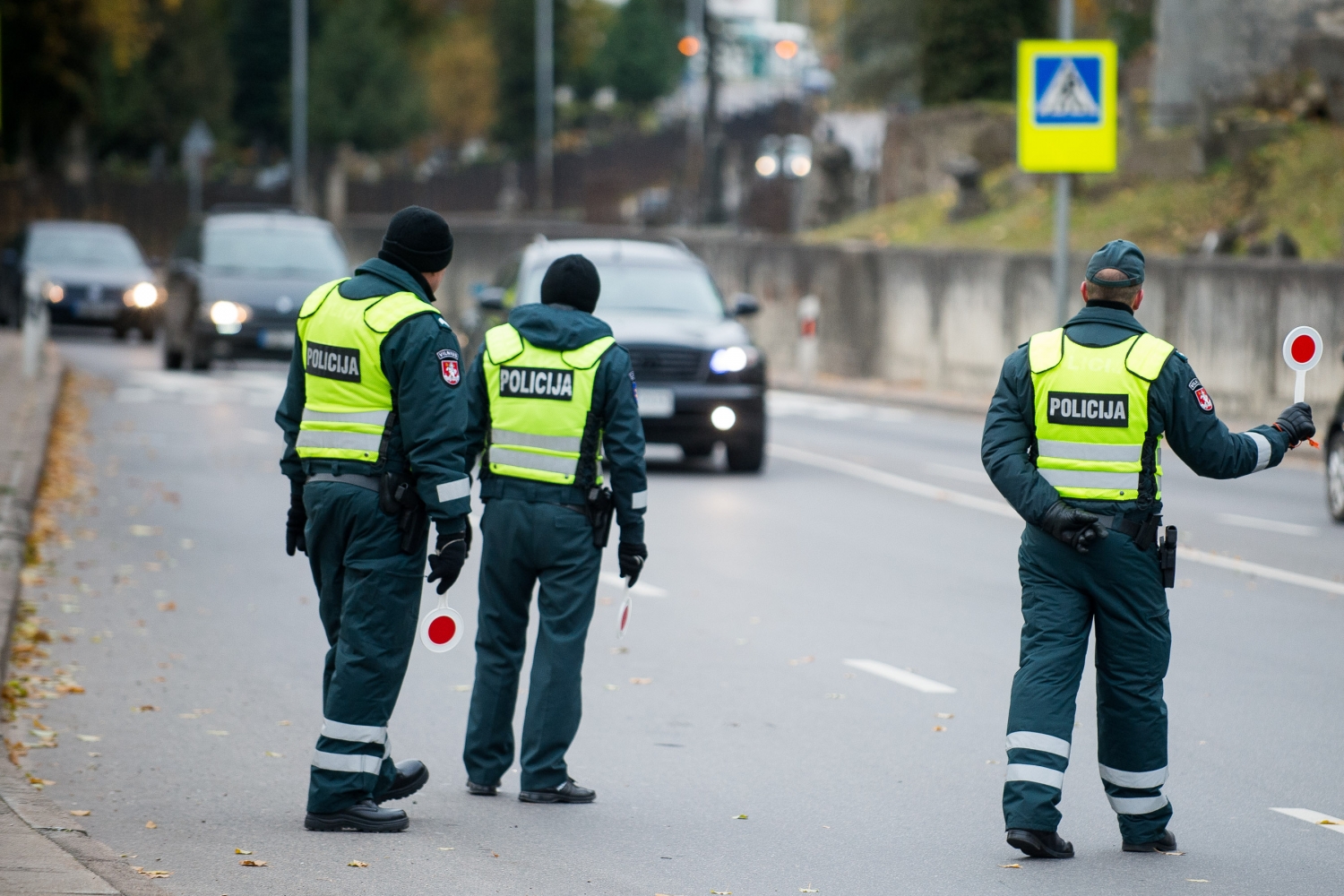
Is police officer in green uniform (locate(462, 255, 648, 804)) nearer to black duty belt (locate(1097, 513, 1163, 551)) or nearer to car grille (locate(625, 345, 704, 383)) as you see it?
black duty belt (locate(1097, 513, 1163, 551))

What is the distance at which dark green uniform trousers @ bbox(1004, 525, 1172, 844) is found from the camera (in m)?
6.14

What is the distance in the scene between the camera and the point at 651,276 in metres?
17.8

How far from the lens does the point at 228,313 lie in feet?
80.6

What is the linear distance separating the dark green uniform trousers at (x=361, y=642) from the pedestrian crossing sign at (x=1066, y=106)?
55.1 feet

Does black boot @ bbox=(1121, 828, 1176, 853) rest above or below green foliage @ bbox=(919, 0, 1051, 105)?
below

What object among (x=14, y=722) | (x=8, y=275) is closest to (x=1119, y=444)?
(x=14, y=722)

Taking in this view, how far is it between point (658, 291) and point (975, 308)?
10069 mm

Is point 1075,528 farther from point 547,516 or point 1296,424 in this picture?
point 547,516

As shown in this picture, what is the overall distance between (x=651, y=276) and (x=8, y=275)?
1826 centimetres

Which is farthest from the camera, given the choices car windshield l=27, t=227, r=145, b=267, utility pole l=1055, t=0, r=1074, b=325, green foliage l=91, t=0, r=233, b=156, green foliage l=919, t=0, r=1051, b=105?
green foliage l=91, t=0, r=233, b=156

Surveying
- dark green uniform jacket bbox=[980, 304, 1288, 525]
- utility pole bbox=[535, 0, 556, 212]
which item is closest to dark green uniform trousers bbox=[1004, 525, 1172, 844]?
dark green uniform jacket bbox=[980, 304, 1288, 525]

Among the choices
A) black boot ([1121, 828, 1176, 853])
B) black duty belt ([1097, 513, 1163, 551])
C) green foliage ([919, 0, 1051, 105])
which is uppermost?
green foliage ([919, 0, 1051, 105])

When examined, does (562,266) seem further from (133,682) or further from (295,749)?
(133,682)

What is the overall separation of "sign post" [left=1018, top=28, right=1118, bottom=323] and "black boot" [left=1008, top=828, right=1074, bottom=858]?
16.7m
